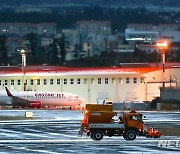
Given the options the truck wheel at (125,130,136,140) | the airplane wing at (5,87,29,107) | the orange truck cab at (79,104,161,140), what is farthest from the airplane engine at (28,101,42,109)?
the truck wheel at (125,130,136,140)

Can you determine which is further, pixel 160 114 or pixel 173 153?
pixel 160 114

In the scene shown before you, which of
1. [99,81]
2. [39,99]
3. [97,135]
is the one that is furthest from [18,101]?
[97,135]

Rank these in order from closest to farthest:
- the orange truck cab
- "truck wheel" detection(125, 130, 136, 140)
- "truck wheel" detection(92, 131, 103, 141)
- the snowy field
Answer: the snowy field, "truck wheel" detection(92, 131, 103, 141), the orange truck cab, "truck wheel" detection(125, 130, 136, 140)

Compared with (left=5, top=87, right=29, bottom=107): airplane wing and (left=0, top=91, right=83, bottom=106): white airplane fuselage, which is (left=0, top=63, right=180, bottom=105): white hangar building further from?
(left=5, top=87, right=29, bottom=107): airplane wing

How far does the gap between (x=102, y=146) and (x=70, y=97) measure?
4649 centimetres

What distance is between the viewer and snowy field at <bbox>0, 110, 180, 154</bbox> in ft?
130

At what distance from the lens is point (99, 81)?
299 feet

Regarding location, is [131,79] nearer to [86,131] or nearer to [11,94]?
[11,94]

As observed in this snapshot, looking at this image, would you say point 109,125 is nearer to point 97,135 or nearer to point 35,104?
point 97,135

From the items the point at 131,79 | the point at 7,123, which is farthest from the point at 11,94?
the point at 7,123

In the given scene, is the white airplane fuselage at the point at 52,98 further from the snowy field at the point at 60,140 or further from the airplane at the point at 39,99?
A: the snowy field at the point at 60,140

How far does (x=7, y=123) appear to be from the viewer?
54.8 m

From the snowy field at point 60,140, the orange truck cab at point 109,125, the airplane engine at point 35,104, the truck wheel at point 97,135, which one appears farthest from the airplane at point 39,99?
the truck wheel at point 97,135

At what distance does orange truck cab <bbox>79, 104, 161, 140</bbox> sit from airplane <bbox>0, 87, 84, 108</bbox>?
4176 cm
